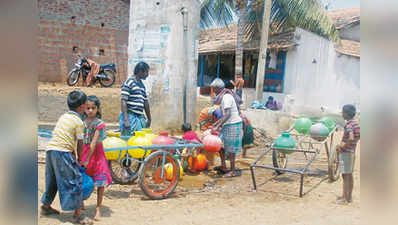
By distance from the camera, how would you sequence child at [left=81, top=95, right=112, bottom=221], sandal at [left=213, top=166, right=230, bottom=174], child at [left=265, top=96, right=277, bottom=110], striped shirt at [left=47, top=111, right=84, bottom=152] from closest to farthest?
striped shirt at [left=47, top=111, right=84, bottom=152] < child at [left=81, top=95, right=112, bottom=221] < sandal at [left=213, top=166, right=230, bottom=174] < child at [left=265, top=96, right=277, bottom=110]

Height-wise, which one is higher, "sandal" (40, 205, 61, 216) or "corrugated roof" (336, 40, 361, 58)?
"corrugated roof" (336, 40, 361, 58)

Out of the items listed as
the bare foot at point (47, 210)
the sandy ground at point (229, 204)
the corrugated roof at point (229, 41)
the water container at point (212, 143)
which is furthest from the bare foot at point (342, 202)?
the corrugated roof at point (229, 41)

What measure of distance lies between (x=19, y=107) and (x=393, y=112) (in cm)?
198

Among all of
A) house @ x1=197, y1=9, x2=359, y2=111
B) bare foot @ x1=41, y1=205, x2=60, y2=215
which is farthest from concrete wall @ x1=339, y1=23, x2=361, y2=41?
bare foot @ x1=41, y1=205, x2=60, y2=215

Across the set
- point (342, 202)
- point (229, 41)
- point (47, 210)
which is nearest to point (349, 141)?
point (342, 202)

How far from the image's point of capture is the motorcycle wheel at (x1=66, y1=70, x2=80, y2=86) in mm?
12242

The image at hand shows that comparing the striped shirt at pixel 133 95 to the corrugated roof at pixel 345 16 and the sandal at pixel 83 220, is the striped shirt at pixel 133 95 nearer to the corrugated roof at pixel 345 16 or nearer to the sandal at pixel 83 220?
the sandal at pixel 83 220

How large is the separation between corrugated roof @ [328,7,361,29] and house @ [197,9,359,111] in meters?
0.31

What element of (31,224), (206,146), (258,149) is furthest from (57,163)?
(258,149)

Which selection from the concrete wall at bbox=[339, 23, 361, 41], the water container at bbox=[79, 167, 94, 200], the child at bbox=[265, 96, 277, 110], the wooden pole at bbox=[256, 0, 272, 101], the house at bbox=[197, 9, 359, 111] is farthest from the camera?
→ the child at bbox=[265, 96, 277, 110]

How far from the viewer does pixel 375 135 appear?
6.39 feet

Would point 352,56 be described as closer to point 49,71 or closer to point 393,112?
point 49,71

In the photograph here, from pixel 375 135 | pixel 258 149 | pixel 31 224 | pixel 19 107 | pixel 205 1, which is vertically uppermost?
pixel 205 1

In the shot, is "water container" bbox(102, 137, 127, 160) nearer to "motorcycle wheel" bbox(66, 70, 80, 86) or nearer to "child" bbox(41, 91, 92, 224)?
"child" bbox(41, 91, 92, 224)
